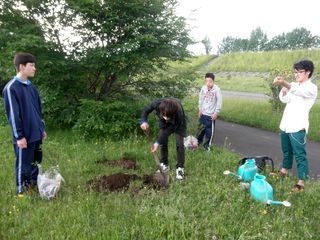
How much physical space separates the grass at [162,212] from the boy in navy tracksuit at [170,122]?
288 mm

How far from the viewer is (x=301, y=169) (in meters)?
5.30

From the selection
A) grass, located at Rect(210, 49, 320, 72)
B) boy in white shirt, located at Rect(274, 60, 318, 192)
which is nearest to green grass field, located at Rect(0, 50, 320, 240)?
boy in white shirt, located at Rect(274, 60, 318, 192)

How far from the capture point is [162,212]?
393 cm

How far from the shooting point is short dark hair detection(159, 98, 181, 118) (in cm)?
524

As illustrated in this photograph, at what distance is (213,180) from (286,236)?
5.55ft

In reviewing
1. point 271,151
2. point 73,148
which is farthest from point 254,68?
point 73,148

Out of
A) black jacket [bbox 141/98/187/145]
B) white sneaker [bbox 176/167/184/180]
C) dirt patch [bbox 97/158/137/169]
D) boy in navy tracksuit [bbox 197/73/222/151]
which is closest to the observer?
white sneaker [bbox 176/167/184/180]

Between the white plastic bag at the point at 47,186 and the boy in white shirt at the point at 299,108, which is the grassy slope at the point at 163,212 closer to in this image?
the white plastic bag at the point at 47,186

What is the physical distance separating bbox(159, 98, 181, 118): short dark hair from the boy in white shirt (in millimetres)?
1527

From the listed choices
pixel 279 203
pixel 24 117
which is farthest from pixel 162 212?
pixel 24 117

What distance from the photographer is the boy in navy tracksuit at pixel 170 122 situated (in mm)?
5294

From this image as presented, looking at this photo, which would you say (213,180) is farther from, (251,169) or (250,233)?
(250,233)

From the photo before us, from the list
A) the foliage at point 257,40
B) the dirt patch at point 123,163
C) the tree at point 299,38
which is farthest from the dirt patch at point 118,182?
the tree at point 299,38

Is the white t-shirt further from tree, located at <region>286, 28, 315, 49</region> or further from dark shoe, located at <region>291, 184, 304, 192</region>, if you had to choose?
tree, located at <region>286, 28, 315, 49</region>
